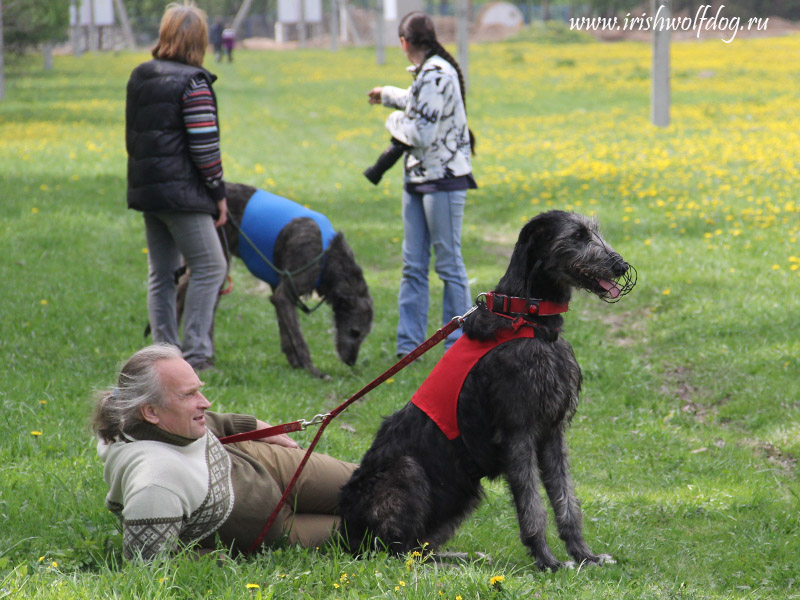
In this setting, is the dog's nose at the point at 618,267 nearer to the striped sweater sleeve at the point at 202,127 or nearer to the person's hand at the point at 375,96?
the striped sweater sleeve at the point at 202,127

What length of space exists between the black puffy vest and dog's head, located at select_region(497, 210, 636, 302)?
2918 millimetres

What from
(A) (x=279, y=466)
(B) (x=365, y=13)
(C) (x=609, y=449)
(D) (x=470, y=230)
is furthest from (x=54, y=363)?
(B) (x=365, y=13)

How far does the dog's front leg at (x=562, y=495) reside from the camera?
13.0 feet

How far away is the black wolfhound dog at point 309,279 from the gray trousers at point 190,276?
0.69 m

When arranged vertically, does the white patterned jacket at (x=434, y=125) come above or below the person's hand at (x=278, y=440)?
above

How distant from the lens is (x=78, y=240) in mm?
10609

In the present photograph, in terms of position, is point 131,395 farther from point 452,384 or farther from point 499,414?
point 499,414

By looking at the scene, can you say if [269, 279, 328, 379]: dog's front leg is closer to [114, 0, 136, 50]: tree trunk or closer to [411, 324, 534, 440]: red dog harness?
[411, 324, 534, 440]: red dog harness

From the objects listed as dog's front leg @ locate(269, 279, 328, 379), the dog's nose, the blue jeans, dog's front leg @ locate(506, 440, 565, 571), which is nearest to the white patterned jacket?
the blue jeans

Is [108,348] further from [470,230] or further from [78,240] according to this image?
[470,230]

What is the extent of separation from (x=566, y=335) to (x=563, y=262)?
14.0ft

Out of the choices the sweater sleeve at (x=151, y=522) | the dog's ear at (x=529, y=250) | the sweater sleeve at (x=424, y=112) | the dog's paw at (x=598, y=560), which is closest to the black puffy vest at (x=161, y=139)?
the sweater sleeve at (x=424, y=112)

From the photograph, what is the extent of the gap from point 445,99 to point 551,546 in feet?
12.4

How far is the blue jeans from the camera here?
703 centimetres
